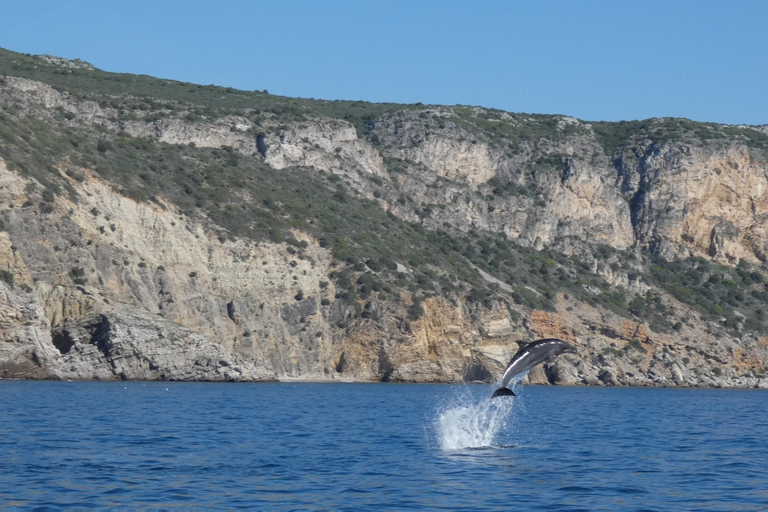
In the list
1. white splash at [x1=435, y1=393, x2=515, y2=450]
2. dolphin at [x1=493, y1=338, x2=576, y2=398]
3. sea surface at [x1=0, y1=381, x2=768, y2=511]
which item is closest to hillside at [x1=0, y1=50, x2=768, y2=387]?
sea surface at [x1=0, y1=381, x2=768, y2=511]

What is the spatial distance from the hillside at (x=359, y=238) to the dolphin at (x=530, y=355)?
40971 mm

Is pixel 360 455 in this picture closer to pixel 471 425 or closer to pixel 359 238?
pixel 471 425

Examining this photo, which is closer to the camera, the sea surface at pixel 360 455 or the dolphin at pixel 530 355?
the sea surface at pixel 360 455

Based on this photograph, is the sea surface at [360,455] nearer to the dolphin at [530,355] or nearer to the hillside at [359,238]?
the dolphin at [530,355]

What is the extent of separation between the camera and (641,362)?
90.2 m

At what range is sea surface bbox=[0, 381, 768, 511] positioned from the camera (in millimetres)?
21188

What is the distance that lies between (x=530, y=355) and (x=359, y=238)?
6635 cm

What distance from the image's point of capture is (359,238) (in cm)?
9069

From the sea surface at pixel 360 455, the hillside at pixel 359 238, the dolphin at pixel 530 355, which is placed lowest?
the sea surface at pixel 360 455

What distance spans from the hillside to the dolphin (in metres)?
41.0

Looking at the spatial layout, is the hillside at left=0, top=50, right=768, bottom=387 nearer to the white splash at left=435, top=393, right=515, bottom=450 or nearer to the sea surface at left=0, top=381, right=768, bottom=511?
the sea surface at left=0, top=381, right=768, bottom=511

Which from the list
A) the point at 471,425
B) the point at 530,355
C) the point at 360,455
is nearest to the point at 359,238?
the point at 471,425

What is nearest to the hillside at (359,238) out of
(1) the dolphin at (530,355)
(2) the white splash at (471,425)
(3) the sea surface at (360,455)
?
(3) the sea surface at (360,455)

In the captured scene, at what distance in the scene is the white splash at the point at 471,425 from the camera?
32.2m
